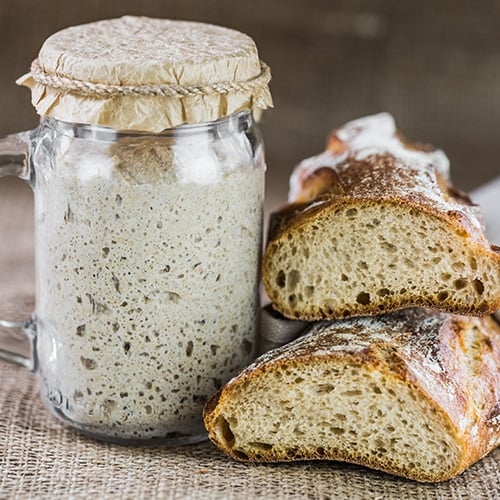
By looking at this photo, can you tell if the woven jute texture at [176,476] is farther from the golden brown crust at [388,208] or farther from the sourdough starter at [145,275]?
the golden brown crust at [388,208]

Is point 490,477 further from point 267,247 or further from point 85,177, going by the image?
point 85,177

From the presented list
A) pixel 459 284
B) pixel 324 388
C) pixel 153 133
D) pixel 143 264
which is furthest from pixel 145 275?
pixel 459 284

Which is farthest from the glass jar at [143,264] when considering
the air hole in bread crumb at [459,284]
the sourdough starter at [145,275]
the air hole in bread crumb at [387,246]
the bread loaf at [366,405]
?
the air hole in bread crumb at [459,284]

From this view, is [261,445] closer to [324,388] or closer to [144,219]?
[324,388]

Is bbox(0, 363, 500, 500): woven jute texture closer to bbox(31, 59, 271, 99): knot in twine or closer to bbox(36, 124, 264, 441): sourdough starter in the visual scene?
bbox(36, 124, 264, 441): sourdough starter

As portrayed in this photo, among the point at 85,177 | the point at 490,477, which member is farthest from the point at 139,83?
the point at 490,477

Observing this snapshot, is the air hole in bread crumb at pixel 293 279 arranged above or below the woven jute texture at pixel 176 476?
above
